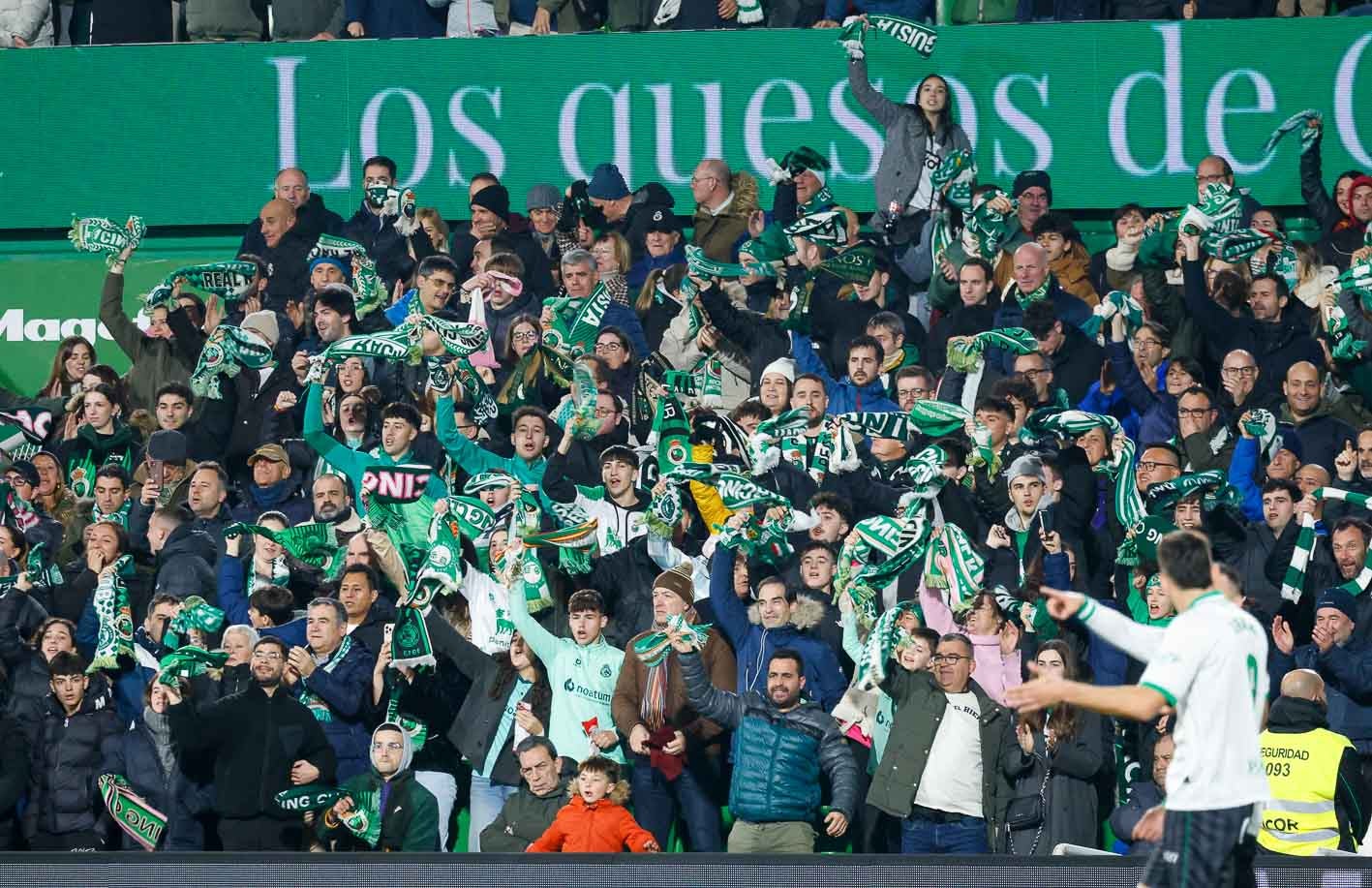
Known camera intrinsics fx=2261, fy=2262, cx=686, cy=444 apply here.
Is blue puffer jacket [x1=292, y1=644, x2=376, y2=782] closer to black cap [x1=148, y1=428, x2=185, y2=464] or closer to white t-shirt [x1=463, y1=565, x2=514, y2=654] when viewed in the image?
white t-shirt [x1=463, y1=565, x2=514, y2=654]

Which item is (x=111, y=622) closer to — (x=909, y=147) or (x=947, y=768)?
(x=947, y=768)

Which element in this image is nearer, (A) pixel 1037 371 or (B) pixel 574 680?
(B) pixel 574 680

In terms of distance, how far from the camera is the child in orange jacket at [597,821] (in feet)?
32.2

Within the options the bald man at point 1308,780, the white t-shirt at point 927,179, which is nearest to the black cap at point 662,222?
the white t-shirt at point 927,179

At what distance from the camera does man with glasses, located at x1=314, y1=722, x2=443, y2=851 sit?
10.2m

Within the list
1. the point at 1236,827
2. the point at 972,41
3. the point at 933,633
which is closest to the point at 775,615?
the point at 933,633

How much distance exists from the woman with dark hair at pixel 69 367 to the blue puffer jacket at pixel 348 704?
146 inches

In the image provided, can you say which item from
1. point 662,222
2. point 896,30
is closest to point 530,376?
point 662,222

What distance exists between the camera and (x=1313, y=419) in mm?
11578

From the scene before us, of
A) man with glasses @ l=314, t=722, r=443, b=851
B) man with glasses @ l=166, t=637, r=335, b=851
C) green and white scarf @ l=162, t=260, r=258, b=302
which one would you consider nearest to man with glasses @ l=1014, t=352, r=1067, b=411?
man with glasses @ l=314, t=722, r=443, b=851

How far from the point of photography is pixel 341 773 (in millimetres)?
10469

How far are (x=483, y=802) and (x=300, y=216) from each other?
461 centimetres

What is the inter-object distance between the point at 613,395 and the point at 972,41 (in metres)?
4.83

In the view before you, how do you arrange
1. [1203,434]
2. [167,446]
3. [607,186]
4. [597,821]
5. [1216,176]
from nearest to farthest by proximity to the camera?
[597,821] → [1203,434] → [167,446] → [1216,176] → [607,186]
